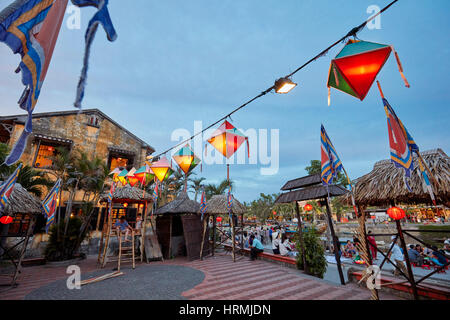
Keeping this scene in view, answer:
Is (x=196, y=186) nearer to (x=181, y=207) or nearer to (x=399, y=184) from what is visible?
(x=181, y=207)

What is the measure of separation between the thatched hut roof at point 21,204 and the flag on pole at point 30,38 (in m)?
6.42

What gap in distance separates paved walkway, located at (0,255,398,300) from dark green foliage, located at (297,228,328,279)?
591 mm

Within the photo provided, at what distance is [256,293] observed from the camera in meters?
5.09

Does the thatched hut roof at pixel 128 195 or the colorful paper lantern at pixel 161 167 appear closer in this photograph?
the colorful paper lantern at pixel 161 167

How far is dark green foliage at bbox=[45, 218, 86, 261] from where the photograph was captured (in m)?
9.46

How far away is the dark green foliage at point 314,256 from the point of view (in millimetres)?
6902

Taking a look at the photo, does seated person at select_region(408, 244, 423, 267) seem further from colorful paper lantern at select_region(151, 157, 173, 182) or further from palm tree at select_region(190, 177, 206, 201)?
palm tree at select_region(190, 177, 206, 201)

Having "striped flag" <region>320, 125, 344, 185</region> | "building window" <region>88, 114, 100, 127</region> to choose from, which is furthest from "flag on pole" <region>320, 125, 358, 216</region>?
"building window" <region>88, 114, 100, 127</region>

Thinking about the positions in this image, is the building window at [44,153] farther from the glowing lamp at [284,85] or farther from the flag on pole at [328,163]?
the flag on pole at [328,163]

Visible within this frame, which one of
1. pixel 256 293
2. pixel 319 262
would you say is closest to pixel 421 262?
pixel 319 262

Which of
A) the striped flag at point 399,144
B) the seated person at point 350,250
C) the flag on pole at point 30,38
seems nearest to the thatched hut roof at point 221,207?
the striped flag at point 399,144

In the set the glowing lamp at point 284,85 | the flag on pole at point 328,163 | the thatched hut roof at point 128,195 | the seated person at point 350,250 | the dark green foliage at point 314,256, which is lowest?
the seated person at point 350,250

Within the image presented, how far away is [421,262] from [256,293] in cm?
957

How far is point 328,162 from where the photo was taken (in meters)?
5.25
